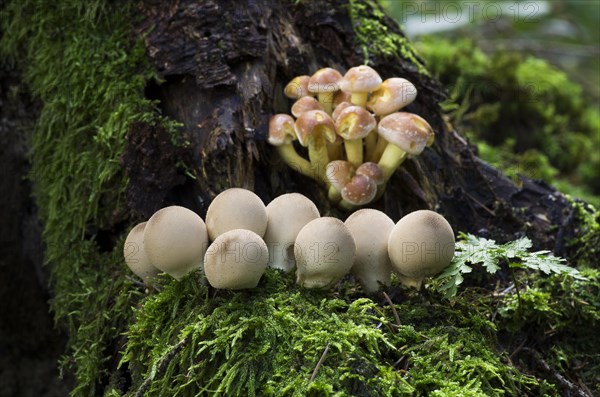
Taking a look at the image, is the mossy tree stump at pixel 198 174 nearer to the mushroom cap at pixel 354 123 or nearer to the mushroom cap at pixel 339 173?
the mushroom cap at pixel 339 173

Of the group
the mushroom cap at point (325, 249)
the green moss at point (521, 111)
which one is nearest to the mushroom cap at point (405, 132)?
the mushroom cap at point (325, 249)

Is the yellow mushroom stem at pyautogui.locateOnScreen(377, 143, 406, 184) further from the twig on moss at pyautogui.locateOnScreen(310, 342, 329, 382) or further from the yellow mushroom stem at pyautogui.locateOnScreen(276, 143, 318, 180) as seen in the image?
the twig on moss at pyautogui.locateOnScreen(310, 342, 329, 382)

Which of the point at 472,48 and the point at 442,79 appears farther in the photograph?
the point at 472,48

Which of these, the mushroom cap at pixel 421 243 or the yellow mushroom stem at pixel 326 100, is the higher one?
the yellow mushroom stem at pixel 326 100

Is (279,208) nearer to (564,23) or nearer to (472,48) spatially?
(472,48)

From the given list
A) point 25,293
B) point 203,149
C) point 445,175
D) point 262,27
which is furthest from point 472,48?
point 25,293

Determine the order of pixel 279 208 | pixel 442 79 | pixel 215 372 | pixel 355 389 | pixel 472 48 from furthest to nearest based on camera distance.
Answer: pixel 472 48 < pixel 442 79 < pixel 279 208 < pixel 215 372 < pixel 355 389
